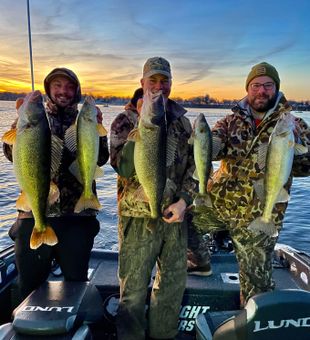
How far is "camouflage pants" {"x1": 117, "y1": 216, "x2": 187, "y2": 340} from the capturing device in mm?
3830

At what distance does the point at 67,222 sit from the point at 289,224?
994 cm

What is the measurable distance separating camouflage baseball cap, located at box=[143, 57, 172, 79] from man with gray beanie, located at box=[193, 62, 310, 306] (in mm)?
908

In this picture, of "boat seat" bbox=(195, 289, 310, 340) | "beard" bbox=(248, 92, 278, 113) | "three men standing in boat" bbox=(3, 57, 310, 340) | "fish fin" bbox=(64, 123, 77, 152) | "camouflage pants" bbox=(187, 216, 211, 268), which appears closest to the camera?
"boat seat" bbox=(195, 289, 310, 340)

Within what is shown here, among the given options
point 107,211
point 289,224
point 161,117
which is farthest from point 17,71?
point 289,224

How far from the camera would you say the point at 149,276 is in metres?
3.92

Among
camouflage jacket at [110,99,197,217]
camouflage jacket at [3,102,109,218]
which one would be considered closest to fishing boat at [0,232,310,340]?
camouflage jacket at [3,102,109,218]

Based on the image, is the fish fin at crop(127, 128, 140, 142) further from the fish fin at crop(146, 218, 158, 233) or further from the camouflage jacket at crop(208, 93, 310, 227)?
the camouflage jacket at crop(208, 93, 310, 227)

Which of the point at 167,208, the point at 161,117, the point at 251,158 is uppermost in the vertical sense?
the point at 161,117

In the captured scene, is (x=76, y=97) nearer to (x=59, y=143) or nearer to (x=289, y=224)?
(x=59, y=143)

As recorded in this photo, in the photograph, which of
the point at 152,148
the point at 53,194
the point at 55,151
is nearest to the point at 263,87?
the point at 152,148

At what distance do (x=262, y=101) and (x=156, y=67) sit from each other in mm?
1317

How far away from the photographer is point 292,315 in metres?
2.44

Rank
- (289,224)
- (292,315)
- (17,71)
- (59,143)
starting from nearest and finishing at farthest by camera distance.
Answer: (292,315), (59,143), (17,71), (289,224)

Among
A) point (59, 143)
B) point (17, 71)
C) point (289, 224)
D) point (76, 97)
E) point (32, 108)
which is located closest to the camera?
point (32, 108)
